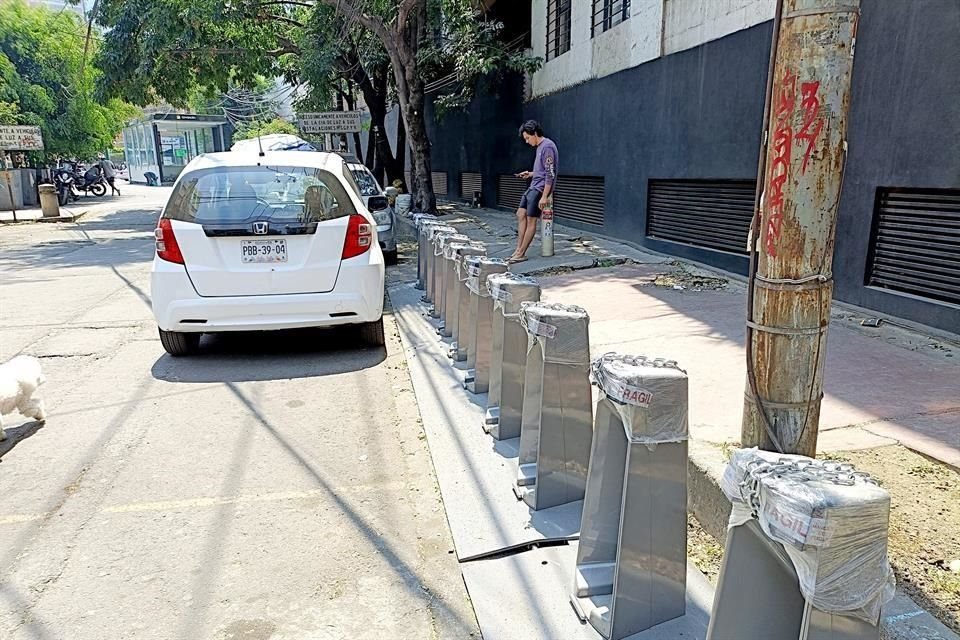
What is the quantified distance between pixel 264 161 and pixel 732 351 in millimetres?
4112

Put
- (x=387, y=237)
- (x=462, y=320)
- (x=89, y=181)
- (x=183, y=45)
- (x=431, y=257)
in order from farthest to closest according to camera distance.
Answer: (x=89, y=181) < (x=183, y=45) < (x=387, y=237) < (x=431, y=257) < (x=462, y=320)

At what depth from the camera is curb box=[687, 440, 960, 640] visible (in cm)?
202

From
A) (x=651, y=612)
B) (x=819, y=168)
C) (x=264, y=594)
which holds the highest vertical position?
(x=819, y=168)

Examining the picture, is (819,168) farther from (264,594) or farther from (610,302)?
(610,302)

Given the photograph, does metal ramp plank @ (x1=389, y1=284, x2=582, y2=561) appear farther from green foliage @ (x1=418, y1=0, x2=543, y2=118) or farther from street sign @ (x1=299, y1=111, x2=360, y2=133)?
street sign @ (x1=299, y1=111, x2=360, y2=133)

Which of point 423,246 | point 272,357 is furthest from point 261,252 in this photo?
point 423,246

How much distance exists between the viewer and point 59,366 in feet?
19.2

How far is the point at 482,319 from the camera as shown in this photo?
4629mm

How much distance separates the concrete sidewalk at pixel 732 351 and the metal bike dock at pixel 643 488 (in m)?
1.15

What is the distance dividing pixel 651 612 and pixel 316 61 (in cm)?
1692

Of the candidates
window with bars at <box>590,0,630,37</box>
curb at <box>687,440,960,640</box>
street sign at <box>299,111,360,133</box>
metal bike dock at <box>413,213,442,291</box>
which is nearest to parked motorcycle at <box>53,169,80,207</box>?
street sign at <box>299,111,360,133</box>

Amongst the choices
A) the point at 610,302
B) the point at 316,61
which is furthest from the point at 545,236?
the point at 316,61

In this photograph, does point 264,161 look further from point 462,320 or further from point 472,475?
point 472,475

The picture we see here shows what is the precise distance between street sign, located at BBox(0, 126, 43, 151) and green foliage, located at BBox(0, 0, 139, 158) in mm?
2594
